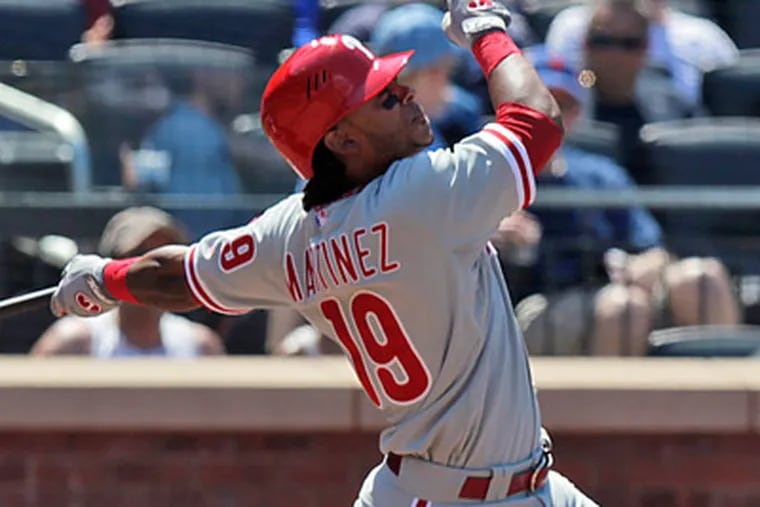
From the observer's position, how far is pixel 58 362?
548 cm

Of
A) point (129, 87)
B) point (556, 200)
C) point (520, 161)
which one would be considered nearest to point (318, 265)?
point (520, 161)

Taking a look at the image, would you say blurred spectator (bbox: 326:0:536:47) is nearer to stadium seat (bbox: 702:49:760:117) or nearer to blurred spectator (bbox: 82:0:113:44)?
stadium seat (bbox: 702:49:760:117)

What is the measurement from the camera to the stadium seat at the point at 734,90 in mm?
7203

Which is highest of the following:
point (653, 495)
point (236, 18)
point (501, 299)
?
point (501, 299)

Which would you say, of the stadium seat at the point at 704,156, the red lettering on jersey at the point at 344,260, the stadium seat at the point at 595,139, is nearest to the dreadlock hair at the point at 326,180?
the red lettering on jersey at the point at 344,260

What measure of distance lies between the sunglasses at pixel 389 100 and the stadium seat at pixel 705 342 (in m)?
2.64

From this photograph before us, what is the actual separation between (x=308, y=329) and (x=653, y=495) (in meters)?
1.34

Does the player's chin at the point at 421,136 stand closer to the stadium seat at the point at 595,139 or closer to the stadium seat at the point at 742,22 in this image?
the stadium seat at the point at 595,139

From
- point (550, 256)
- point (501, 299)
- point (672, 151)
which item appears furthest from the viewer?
point (672, 151)

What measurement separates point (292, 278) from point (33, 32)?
13.7 ft

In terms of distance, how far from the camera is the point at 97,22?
24.5 ft

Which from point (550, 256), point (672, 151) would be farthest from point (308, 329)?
point (672, 151)

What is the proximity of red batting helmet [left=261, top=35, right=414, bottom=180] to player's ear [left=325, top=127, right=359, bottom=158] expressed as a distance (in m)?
0.02

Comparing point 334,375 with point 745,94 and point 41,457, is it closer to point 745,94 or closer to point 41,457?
point 41,457
